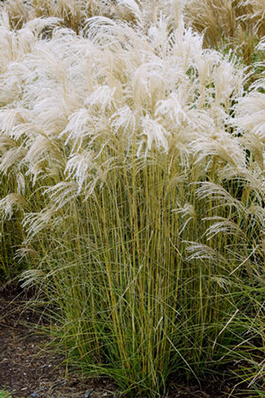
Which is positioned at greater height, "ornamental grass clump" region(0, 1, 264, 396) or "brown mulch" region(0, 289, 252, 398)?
"ornamental grass clump" region(0, 1, 264, 396)

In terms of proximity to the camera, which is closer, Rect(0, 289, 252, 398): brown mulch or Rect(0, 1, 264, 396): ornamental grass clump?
Rect(0, 1, 264, 396): ornamental grass clump

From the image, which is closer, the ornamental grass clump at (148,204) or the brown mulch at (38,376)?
the ornamental grass clump at (148,204)

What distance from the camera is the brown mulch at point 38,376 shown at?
321cm

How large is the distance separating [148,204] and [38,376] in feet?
5.06

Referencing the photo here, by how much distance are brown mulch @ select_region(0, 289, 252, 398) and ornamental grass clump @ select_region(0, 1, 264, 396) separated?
0.10 meters

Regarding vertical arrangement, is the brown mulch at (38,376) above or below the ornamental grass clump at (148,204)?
below

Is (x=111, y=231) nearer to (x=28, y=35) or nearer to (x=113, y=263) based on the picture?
(x=113, y=263)

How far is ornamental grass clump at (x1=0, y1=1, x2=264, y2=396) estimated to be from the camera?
268cm

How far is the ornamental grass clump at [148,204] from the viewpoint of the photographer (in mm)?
2682

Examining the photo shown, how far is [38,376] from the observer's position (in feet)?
11.7

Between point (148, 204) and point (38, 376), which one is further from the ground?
point (148, 204)

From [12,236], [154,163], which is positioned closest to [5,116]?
[154,163]

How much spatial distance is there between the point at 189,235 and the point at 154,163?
0.59 m

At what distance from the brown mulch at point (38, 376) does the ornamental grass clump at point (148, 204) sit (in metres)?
0.10
